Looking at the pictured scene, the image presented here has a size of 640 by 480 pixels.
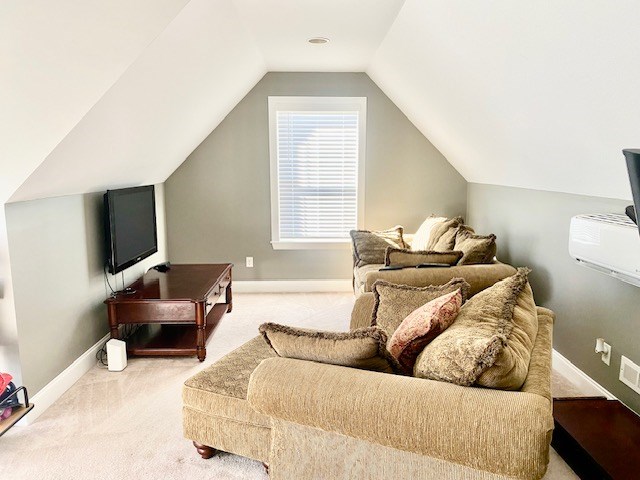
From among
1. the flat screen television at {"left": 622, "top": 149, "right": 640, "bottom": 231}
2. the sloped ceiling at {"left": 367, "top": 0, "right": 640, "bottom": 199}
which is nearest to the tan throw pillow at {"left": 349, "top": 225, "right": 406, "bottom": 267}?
the sloped ceiling at {"left": 367, "top": 0, "right": 640, "bottom": 199}

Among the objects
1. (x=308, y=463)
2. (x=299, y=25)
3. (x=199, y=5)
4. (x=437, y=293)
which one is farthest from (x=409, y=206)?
(x=308, y=463)

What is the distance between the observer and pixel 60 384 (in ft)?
9.17

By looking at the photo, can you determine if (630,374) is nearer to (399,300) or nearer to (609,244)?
(609,244)

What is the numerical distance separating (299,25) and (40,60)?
2018 millimetres

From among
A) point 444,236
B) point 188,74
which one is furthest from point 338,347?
point 444,236

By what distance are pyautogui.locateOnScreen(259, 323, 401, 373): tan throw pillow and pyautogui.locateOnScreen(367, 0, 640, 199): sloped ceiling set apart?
134cm

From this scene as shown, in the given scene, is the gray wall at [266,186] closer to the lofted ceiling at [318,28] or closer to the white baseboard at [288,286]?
the white baseboard at [288,286]

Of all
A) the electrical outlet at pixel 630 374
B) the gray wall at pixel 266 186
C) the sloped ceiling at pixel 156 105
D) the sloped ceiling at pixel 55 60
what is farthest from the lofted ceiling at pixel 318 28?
the electrical outlet at pixel 630 374

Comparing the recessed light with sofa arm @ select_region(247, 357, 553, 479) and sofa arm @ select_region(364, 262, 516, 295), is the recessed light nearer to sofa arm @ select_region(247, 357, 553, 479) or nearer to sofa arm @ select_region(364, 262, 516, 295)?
Result: sofa arm @ select_region(364, 262, 516, 295)

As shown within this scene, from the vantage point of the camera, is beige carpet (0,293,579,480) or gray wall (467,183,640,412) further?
gray wall (467,183,640,412)

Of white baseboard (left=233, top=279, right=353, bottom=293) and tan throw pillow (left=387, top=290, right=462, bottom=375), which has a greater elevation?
tan throw pillow (left=387, top=290, right=462, bottom=375)

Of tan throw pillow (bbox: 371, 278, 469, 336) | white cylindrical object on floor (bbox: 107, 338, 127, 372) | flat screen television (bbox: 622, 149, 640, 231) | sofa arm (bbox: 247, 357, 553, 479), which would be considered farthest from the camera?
white cylindrical object on floor (bbox: 107, 338, 127, 372)

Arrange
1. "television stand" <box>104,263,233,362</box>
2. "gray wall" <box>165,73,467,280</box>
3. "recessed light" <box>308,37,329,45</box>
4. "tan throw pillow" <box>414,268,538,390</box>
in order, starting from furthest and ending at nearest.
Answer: "gray wall" <box>165,73,467,280</box>
"recessed light" <box>308,37,329,45</box>
"television stand" <box>104,263,233,362</box>
"tan throw pillow" <box>414,268,538,390</box>

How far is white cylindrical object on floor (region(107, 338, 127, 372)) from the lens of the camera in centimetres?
311
